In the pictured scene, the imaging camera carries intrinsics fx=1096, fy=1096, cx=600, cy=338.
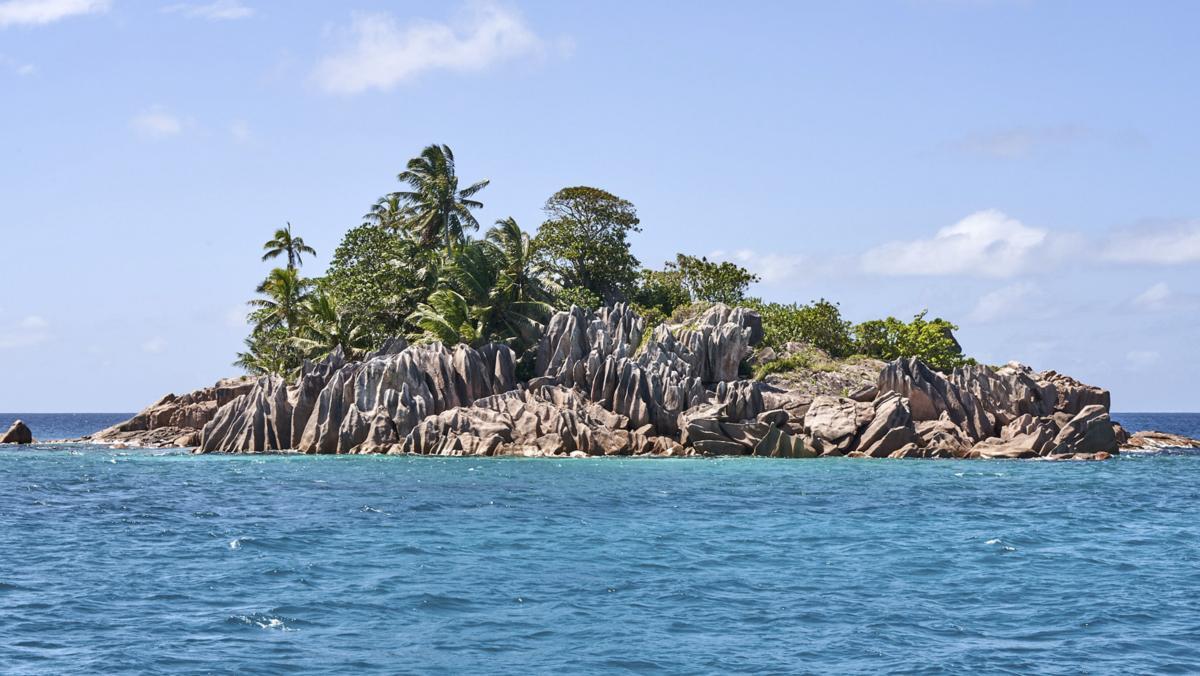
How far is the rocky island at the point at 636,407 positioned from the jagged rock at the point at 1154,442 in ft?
29.1

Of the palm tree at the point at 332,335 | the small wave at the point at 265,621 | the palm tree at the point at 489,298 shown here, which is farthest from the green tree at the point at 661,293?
the small wave at the point at 265,621

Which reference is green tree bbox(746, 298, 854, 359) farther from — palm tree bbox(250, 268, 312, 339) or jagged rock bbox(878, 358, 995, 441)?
palm tree bbox(250, 268, 312, 339)

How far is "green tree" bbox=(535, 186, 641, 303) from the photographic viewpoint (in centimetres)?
8738

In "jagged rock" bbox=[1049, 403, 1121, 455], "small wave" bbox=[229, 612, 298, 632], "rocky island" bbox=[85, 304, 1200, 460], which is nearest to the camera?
"small wave" bbox=[229, 612, 298, 632]

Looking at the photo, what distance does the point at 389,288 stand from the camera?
261 feet

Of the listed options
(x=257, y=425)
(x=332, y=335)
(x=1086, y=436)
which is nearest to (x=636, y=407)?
(x=257, y=425)

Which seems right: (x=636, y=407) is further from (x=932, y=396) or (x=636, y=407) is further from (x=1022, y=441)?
(x=1022, y=441)

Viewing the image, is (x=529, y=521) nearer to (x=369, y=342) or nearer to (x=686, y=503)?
(x=686, y=503)

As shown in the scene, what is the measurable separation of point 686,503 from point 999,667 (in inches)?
867

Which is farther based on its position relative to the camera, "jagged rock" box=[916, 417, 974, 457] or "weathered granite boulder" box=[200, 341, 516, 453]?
"weathered granite boulder" box=[200, 341, 516, 453]

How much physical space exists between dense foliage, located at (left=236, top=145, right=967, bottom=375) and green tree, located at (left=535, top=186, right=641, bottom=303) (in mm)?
101

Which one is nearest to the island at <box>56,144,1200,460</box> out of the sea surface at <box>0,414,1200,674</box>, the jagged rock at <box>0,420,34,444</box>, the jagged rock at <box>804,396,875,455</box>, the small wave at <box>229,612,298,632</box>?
the jagged rock at <box>804,396,875,455</box>

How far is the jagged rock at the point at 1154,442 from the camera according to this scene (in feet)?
253

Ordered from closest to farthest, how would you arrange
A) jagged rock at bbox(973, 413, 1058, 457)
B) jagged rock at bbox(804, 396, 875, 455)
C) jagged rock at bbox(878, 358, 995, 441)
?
jagged rock at bbox(973, 413, 1058, 457) → jagged rock at bbox(804, 396, 875, 455) → jagged rock at bbox(878, 358, 995, 441)
